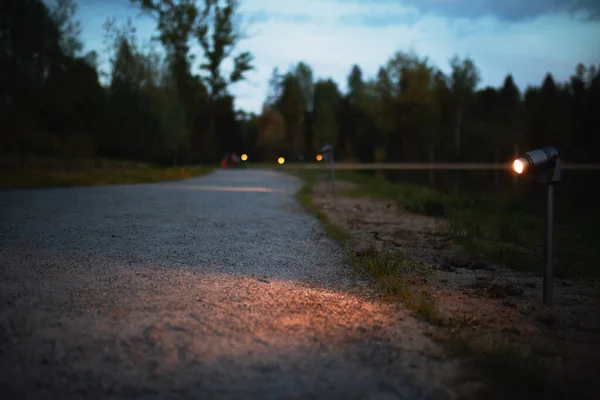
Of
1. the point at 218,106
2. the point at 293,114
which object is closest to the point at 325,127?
the point at 293,114

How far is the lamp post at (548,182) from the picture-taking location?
377 centimetres

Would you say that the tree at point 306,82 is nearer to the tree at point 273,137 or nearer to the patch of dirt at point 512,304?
the tree at point 273,137

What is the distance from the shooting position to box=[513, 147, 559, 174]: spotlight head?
12.3 feet

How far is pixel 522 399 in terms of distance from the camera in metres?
2.30

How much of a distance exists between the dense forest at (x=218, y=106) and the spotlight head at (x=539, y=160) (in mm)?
24519

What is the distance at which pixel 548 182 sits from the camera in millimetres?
3852

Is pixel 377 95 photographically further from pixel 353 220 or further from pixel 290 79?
pixel 353 220

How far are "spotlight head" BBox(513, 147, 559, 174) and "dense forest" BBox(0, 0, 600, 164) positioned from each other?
24.5 meters

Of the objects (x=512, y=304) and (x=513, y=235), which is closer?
(x=512, y=304)

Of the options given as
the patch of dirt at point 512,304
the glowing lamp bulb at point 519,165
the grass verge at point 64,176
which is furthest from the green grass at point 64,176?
the glowing lamp bulb at point 519,165

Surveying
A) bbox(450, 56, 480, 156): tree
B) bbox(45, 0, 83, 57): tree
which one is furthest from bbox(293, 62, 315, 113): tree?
bbox(45, 0, 83, 57): tree

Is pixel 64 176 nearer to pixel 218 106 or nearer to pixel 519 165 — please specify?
pixel 519 165

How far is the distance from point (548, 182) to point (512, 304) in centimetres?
110

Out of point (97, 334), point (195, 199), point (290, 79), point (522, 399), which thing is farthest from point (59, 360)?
point (290, 79)
